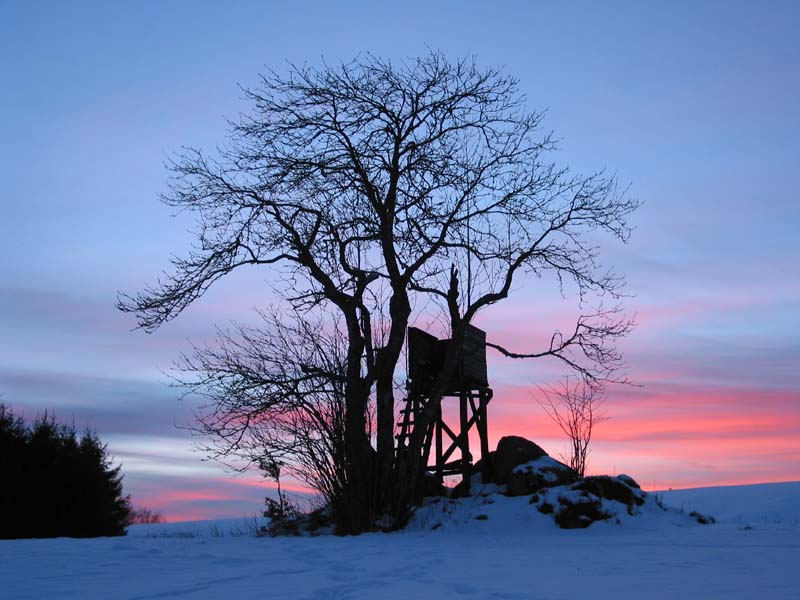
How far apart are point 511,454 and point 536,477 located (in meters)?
1.19

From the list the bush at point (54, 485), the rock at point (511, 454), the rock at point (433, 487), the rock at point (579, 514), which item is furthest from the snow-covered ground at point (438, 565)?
the bush at point (54, 485)

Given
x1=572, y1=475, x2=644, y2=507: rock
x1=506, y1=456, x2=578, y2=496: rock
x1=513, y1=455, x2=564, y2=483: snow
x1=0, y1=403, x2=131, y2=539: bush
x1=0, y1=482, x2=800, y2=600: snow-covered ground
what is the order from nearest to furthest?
1. x1=0, y1=482, x2=800, y2=600: snow-covered ground
2. x1=572, y1=475, x2=644, y2=507: rock
3. x1=506, y1=456, x2=578, y2=496: rock
4. x1=513, y1=455, x2=564, y2=483: snow
5. x1=0, y1=403, x2=131, y2=539: bush

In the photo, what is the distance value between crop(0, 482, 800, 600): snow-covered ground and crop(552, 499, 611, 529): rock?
0.41 metres

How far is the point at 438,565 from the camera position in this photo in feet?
30.6

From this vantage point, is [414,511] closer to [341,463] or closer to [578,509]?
[341,463]

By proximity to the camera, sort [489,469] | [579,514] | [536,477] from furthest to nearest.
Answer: [489,469]
[536,477]
[579,514]

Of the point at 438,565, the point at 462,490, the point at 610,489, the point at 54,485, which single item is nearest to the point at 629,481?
the point at 610,489

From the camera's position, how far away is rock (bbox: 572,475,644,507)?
16.3m

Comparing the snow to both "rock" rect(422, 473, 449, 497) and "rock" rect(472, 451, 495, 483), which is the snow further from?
"rock" rect(422, 473, 449, 497)

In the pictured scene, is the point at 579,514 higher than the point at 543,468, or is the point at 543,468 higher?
the point at 543,468

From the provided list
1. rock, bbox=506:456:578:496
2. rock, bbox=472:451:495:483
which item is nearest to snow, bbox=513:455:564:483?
rock, bbox=506:456:578:496

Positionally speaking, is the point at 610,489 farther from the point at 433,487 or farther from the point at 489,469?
the point at 433,487

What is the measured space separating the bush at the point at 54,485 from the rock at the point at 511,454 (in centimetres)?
1313

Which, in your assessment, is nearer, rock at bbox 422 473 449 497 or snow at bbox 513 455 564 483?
snow at bbox 513 455 564 483
